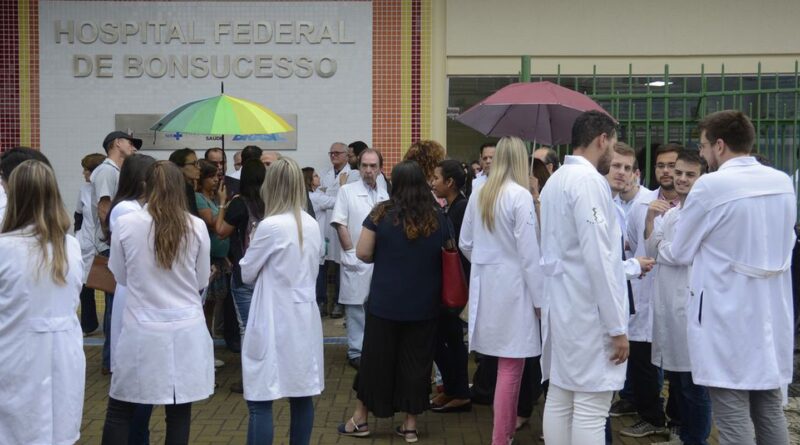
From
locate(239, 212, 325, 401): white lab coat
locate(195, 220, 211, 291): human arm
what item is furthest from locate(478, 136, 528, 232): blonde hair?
locate(195, 220, 211, 291): human arm

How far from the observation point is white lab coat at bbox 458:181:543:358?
5.18m

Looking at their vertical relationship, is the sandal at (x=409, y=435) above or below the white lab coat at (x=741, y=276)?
below

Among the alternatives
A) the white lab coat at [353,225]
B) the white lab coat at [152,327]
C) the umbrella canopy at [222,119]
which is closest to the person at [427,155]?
the white lab coat at [353,225]

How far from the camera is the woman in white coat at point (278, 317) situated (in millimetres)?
4723

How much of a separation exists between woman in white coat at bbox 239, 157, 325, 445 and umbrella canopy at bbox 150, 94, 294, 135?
209cm

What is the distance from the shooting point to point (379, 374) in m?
5.54

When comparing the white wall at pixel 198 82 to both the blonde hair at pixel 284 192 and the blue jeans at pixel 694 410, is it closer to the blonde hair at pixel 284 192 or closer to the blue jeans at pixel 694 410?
the blonde hair at pixel 284 192

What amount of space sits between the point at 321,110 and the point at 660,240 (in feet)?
19.4

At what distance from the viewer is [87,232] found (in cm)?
783

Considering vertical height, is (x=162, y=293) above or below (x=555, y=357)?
above

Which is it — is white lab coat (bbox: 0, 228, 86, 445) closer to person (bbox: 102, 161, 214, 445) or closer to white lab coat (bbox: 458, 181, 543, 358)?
person (bbox: 102, 161, 214, 445)

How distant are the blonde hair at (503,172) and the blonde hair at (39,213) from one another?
97.0 inches

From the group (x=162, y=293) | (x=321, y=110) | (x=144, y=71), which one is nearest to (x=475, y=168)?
(x=321, y=110)

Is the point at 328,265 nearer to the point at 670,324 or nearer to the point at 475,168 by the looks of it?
the point at 475,168
